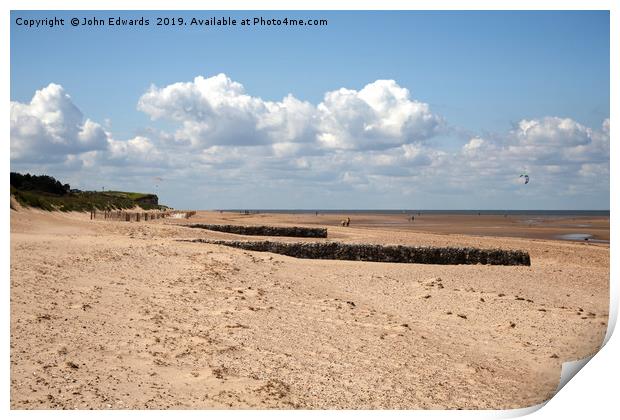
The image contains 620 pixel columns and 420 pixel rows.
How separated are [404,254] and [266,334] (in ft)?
33.2

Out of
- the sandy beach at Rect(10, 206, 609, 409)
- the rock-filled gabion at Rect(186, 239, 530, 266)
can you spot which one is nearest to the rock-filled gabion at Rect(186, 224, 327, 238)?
the rock-filled gabion at Rect(186, 239, 530, 266)

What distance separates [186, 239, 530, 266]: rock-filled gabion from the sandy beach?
147 inches

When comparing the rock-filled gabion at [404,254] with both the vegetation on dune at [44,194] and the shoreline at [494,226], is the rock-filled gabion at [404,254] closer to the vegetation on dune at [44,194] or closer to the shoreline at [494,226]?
the vegetation on dune at [44,194]

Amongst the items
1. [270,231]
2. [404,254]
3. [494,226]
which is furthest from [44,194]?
[494,226]

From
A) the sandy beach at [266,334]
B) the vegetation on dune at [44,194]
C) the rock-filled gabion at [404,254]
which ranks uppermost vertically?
the vegetation on dune at [44,194]

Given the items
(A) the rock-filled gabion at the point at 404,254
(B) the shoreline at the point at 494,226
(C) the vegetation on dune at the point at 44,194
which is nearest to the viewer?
(A) the rock-filled gabion at the point at 404,254

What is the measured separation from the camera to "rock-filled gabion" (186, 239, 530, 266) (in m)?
17.0

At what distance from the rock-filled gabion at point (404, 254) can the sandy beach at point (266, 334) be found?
3.73m

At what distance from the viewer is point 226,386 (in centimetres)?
589

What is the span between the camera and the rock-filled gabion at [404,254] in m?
17.0

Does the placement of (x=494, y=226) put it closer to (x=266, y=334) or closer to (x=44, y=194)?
(x=44, y=194)

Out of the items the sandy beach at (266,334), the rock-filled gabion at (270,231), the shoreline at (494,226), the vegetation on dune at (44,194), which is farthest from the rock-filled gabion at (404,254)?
the shoreline at (494,226)

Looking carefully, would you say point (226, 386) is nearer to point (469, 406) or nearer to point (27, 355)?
point (27, 355)
